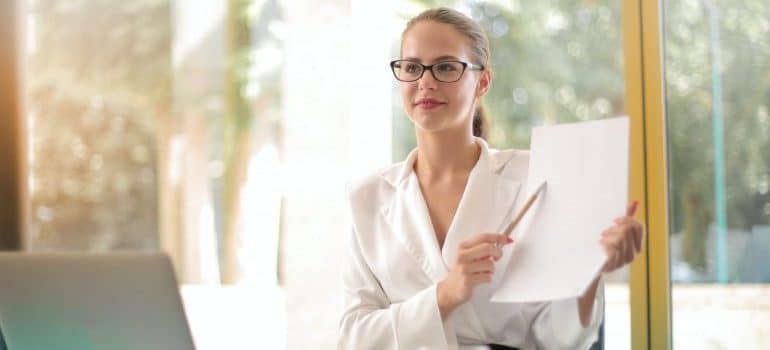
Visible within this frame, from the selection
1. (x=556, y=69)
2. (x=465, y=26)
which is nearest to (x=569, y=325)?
(x=465, y=26)

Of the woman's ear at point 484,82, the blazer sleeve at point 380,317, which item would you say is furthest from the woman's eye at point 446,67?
the blazer sleeve at point 380,317

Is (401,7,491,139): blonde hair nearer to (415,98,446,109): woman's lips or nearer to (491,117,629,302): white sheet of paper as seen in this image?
(415,98,446,109): woman's lips

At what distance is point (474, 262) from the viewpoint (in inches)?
62.9

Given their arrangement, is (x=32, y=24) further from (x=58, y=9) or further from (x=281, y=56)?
(x=281, y=56)

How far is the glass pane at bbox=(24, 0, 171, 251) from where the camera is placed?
442cm

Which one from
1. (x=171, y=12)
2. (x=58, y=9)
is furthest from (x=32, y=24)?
(x=171, y=12)

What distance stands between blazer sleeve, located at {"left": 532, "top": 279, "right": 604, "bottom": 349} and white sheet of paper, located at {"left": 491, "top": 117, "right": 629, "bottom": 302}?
0.42 feet

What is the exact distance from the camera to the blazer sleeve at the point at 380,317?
1.72 meters

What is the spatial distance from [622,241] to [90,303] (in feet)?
3.14

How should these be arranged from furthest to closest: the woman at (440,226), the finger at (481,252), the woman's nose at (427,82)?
the woman's nose at (427,82), the woman at (440,226), the finger at (481,252)

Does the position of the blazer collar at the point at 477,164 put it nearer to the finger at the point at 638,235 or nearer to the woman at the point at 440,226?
the woman at the point at 440,226

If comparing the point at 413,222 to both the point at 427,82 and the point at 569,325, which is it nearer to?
the point at 427,82

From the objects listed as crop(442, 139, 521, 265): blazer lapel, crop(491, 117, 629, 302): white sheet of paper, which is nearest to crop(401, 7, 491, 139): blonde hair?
crop(442, 139, 521, 265): blazer lapel

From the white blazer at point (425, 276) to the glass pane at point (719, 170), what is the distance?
1234 mm
